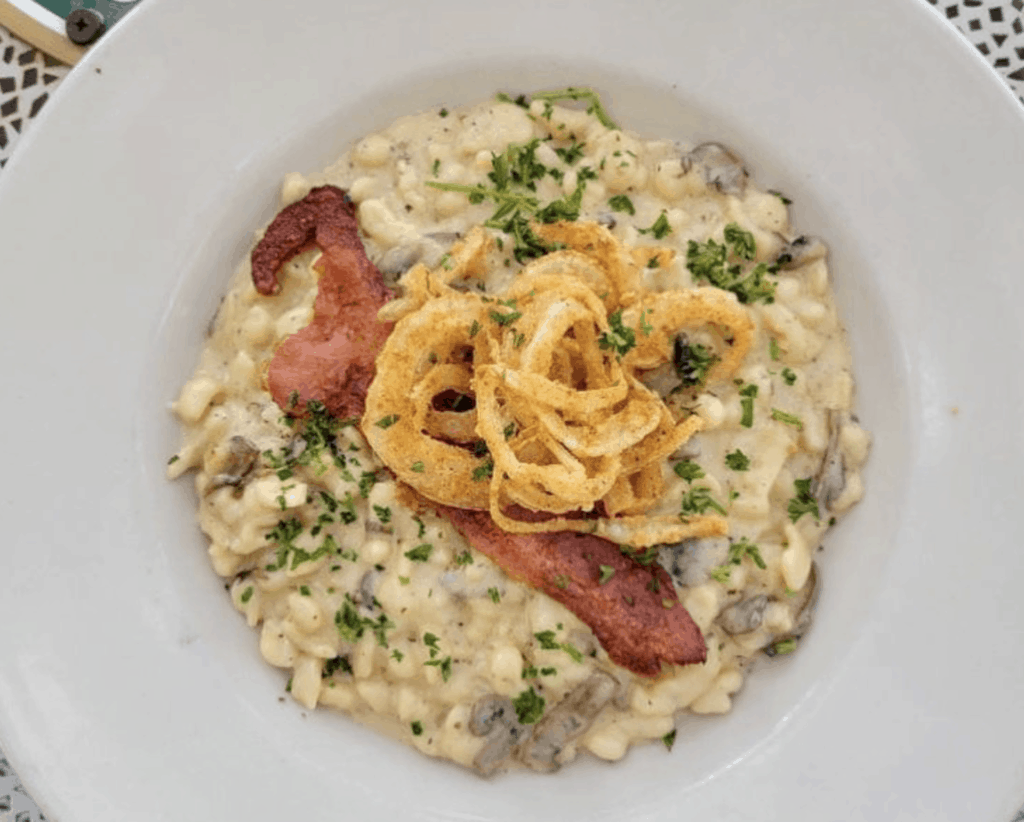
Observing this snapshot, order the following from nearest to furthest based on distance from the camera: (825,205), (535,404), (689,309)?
1. (535,404)
2. (689,309)
3. (825,205)

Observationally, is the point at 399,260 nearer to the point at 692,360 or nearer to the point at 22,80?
the point at 692,360

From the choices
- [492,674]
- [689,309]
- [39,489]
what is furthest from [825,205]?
[39,489]

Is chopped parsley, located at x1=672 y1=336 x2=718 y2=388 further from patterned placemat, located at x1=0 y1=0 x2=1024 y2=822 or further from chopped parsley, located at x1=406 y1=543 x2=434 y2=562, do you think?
patterned placemat, located at x1=0 y1=0 x2=1024 y2=822

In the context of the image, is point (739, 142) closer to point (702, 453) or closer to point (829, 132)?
point (829, 132)

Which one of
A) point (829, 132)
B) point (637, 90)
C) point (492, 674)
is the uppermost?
point (829, 132)

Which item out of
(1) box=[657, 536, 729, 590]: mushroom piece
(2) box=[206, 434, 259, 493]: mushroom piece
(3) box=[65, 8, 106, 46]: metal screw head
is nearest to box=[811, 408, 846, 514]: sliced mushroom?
(1) box=[657, 536, 729, 590]: mushroom piece

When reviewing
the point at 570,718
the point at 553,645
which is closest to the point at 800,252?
the point at 553,645
